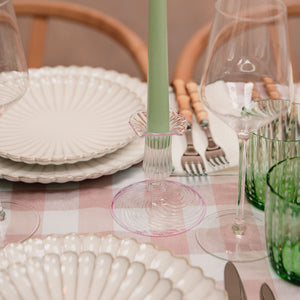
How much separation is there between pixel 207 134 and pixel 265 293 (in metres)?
0.44

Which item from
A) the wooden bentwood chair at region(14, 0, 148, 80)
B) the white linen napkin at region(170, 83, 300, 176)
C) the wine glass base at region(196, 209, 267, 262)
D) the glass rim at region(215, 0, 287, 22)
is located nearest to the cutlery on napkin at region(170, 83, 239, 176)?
the white linen napkin at region(170, 83, 300, 176)

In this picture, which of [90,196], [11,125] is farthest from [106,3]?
[90,196]

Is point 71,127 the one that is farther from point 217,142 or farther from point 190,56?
point 190,56

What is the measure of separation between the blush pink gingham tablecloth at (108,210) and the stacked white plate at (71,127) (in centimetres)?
3

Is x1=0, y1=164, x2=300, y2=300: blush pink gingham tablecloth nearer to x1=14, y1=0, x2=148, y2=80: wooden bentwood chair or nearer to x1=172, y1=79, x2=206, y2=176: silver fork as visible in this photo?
x1=172, y1=79, x2=206, y2=176: silver fork

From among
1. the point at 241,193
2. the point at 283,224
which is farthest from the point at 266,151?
the point at 283,224

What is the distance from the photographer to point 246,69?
78 centimetres

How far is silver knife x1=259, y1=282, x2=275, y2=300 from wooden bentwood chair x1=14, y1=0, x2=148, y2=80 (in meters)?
1.07

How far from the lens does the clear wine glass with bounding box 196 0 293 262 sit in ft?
2.37

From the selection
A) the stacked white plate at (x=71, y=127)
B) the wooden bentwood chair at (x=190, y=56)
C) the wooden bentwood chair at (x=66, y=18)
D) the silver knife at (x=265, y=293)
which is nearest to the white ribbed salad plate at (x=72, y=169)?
the stacked white plate at (x=71, y=127)

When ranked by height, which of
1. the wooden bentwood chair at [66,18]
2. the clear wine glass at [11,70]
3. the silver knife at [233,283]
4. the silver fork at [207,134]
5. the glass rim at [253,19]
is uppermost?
the wooden bentwood chair at [66,18]

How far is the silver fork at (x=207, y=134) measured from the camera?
1037 millimetres

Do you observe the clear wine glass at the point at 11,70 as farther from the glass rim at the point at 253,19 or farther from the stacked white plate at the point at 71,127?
the glass rim at the point at 253,19

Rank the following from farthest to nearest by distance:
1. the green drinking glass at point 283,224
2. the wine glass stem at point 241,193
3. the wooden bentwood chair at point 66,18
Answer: the wooden bentwood chair at point 66,18
the wine glass stem at point 241,193
the green drinking glass at point 283,224
